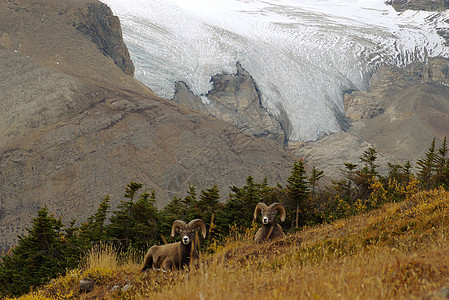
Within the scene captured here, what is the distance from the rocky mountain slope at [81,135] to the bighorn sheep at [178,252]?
26.4 metres

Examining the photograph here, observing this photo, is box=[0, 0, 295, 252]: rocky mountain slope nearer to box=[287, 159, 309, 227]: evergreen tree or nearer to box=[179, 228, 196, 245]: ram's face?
box=[287, 159, 309, 227]: evergreen tree

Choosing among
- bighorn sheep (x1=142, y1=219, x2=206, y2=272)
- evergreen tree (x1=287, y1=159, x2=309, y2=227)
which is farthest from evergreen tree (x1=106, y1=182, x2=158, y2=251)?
evergreen tree (x1=287, y1=159, x2=309, y2=227)

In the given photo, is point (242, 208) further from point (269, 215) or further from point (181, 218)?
point (269, 215)

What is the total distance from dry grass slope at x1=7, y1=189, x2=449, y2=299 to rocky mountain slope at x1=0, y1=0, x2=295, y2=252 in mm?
28471

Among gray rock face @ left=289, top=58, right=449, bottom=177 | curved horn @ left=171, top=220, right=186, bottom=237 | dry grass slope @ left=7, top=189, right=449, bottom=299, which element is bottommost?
gray rock face @ left=289, top=58, right=449, bottom=177

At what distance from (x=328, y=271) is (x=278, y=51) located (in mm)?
96374

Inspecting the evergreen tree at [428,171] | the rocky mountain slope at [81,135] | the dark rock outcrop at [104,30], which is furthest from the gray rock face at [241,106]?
the evergreen tree at [428,171]

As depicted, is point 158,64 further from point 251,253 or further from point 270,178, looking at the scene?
point 251,253

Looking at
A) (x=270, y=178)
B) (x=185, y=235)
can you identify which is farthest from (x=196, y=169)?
(x=185, y=235)

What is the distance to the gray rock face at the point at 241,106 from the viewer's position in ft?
273

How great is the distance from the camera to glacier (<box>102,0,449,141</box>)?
82062 mm

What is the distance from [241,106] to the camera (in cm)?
8600

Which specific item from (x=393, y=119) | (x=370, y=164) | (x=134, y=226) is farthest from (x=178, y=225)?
(x=393, y=119)

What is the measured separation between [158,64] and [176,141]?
35607 millimetres
